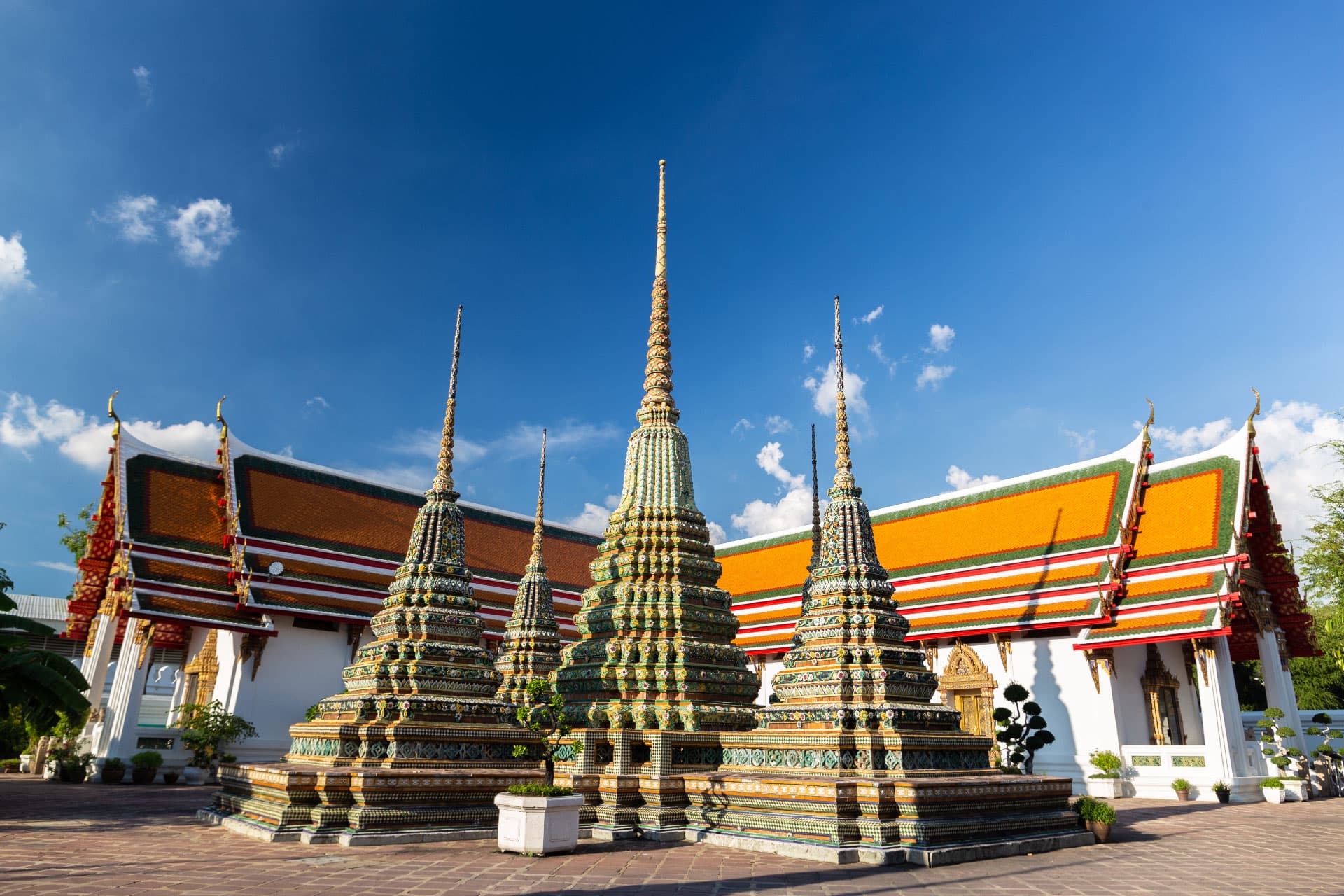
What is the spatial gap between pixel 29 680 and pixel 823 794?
13454mm

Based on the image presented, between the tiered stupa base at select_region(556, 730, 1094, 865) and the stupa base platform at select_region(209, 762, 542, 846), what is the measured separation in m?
1.44

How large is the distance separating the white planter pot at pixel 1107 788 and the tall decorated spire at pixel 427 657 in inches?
556

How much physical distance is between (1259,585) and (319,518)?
26398mm

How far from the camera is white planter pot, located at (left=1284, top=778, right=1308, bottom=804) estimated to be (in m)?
19.0

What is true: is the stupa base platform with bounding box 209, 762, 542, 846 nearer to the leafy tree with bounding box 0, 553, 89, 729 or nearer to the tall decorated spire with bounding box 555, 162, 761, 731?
the tall decorated spire with bounding box 555, 162, 761, 731

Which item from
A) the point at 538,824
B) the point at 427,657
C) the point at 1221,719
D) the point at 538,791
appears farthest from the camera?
the point at 1221,719

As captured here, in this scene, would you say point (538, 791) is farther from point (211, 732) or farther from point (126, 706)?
point (126, 706)

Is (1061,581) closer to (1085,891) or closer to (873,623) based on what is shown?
(873,623)

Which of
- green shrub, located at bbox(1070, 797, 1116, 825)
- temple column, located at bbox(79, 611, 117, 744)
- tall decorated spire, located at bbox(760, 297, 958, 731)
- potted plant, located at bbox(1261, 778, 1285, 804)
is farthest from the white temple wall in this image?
potted plant, located at bbox(1261, 778, 1285, 804)

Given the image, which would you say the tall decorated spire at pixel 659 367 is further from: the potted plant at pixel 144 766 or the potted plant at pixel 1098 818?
the potted plant at pixel 144 766

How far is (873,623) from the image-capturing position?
37.9 feet

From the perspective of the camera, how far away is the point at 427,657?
12.0 meters

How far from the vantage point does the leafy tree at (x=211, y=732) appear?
69.6 ft

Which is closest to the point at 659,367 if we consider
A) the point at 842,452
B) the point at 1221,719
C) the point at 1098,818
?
the point at 842,452
